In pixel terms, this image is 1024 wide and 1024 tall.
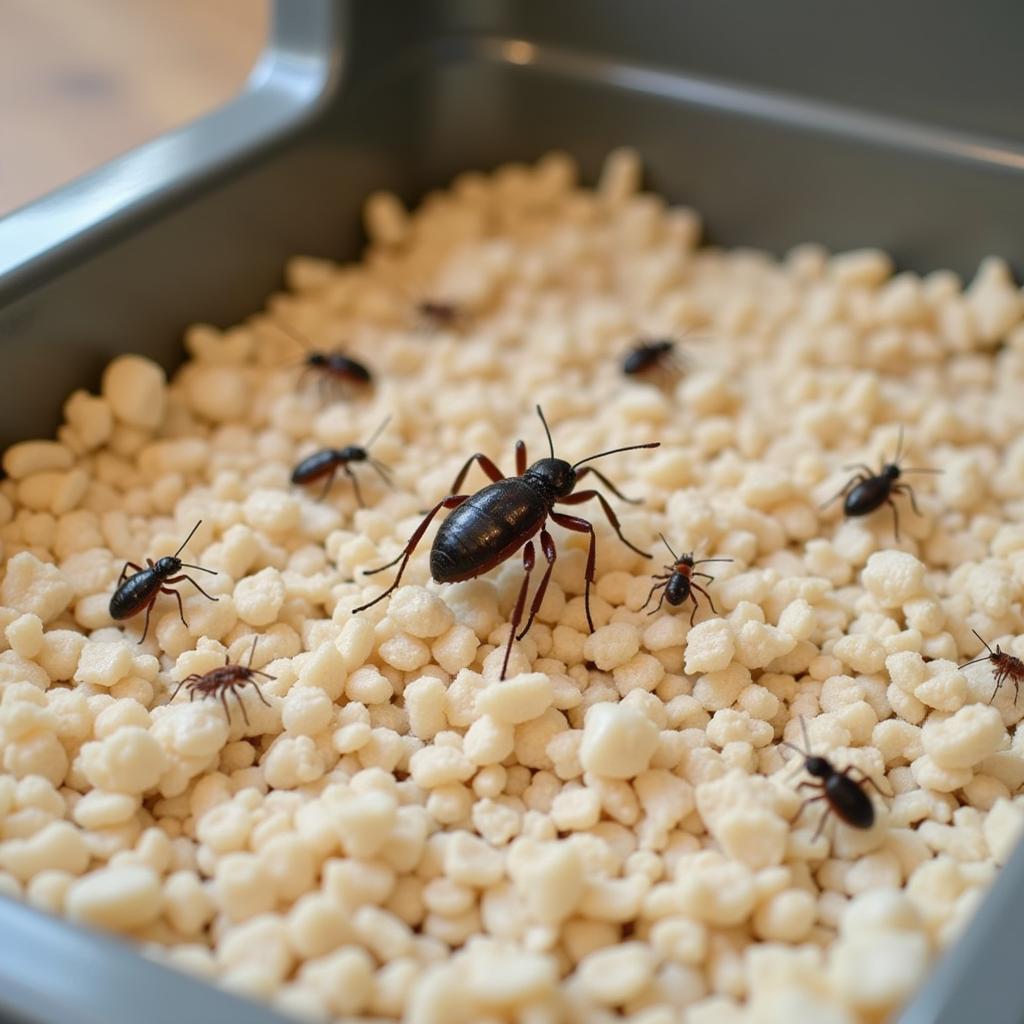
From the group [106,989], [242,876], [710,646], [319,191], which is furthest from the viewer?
[319,191]

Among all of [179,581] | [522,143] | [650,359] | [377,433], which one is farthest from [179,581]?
[522,143]

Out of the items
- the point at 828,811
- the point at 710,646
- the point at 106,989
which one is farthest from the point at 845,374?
the point at 106,989

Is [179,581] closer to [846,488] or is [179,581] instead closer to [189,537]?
[189,537]

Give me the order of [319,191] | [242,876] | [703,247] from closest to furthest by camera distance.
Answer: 1. [242,876]
2. [319,191]
3. [703,247]

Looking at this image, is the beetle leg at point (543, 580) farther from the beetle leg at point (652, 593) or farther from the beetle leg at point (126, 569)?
the beetle leg at point (126, 569)

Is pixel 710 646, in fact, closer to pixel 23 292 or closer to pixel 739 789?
pixel 739 789
